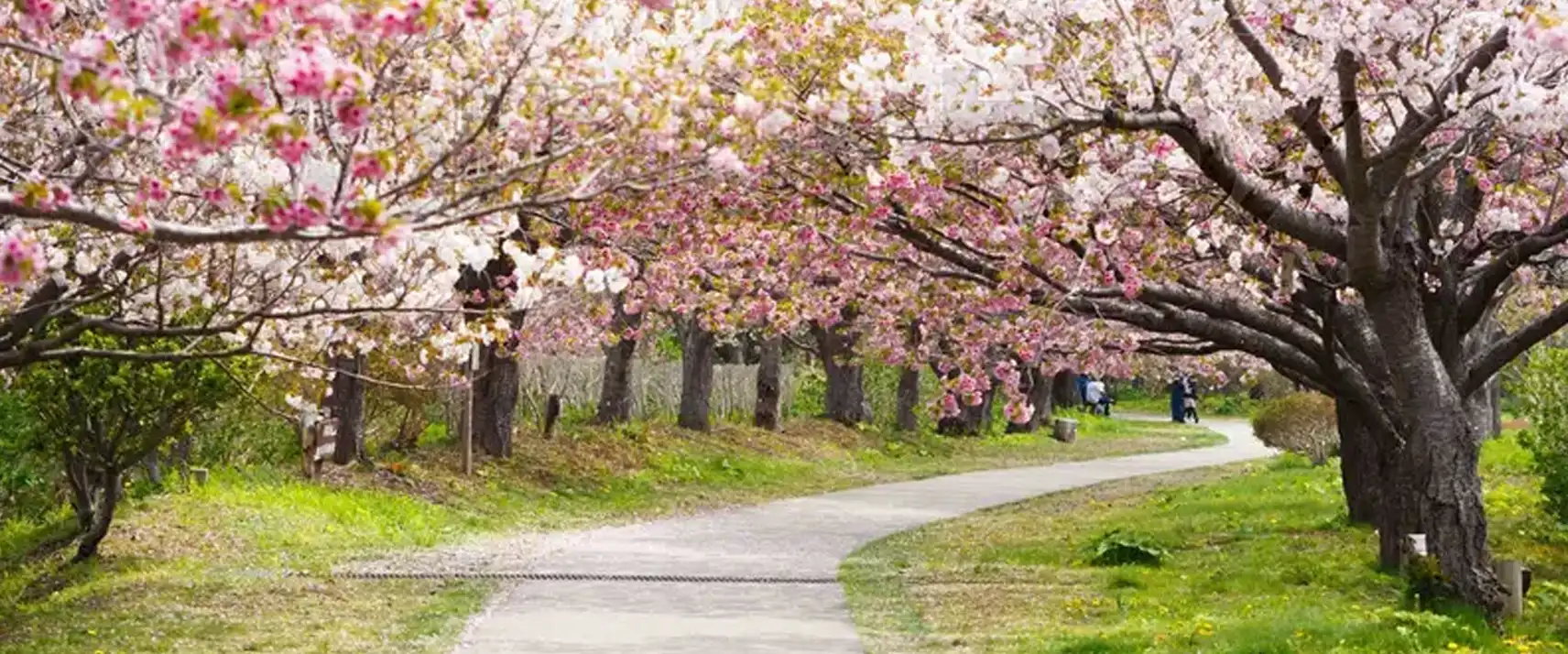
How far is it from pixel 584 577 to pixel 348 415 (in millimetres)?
7773

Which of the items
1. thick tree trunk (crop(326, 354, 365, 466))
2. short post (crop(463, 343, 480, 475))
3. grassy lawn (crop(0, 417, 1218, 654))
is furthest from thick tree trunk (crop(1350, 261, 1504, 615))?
thick tree trunk (crop(326, 354, 365, 466))

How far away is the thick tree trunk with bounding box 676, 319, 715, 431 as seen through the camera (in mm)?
31188

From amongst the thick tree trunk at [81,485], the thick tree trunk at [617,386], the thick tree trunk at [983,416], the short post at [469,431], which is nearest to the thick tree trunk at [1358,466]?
the short post at [469,431]

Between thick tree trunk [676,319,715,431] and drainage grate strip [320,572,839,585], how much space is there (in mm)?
16178

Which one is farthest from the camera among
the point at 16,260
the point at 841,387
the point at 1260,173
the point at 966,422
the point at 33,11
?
the point at 966,422

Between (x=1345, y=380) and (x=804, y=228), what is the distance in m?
4.41

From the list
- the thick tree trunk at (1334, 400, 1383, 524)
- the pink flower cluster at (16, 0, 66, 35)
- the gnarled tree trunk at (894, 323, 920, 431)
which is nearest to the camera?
the pink flower cluster at (16, 0, 66, 35)

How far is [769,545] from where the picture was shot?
59.1 ft

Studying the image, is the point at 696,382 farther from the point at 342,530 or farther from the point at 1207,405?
the point at 1207,405

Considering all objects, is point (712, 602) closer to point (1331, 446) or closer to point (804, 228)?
point (804, 228)

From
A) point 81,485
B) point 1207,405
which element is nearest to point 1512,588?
point 81,485

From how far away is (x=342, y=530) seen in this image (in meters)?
17.7

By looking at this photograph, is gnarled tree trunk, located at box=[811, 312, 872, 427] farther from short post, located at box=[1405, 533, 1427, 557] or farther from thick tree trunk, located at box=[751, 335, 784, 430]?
short post, located at box=[1405, 533, 1427, 557]

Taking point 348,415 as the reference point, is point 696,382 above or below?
above
